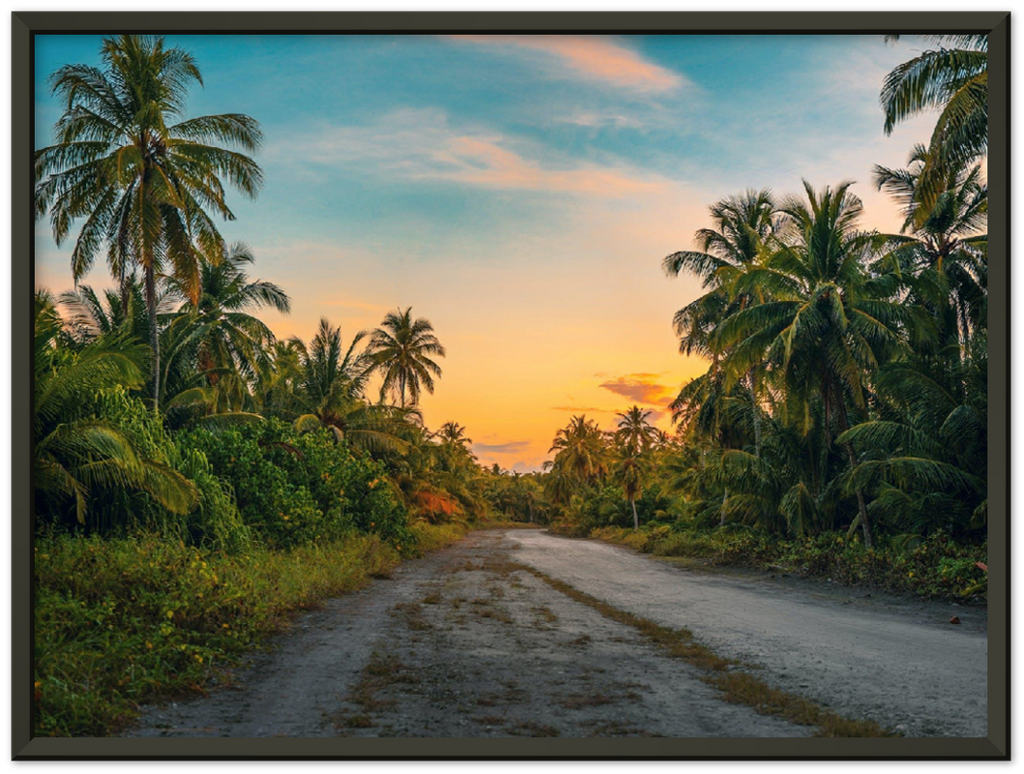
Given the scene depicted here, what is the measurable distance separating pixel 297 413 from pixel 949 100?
23.6 meters

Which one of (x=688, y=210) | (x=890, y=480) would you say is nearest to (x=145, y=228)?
(x=688, y=210)

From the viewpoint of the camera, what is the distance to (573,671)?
19.5 feet

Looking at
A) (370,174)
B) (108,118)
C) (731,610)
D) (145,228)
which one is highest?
(108,118)

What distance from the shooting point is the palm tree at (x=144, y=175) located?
14648 millimetres

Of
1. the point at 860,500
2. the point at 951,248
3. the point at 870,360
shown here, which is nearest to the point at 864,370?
the point at 870,360

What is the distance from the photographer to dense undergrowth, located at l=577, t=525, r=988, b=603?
Result: 38.3ft

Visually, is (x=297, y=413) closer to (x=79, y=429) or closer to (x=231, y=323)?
(x=231, y=323)

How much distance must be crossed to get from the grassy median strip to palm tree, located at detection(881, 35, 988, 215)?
673 centimetres

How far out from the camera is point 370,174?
6.20 m

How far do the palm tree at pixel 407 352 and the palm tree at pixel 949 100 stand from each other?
102 ft

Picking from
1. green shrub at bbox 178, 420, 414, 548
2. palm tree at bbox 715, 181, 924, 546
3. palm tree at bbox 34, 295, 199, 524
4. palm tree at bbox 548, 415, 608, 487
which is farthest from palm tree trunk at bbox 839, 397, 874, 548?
palm tree at bbox 548, 415, 608, 487

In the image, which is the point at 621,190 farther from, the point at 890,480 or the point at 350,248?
the point at 890,480

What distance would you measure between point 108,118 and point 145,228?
8.40ft
